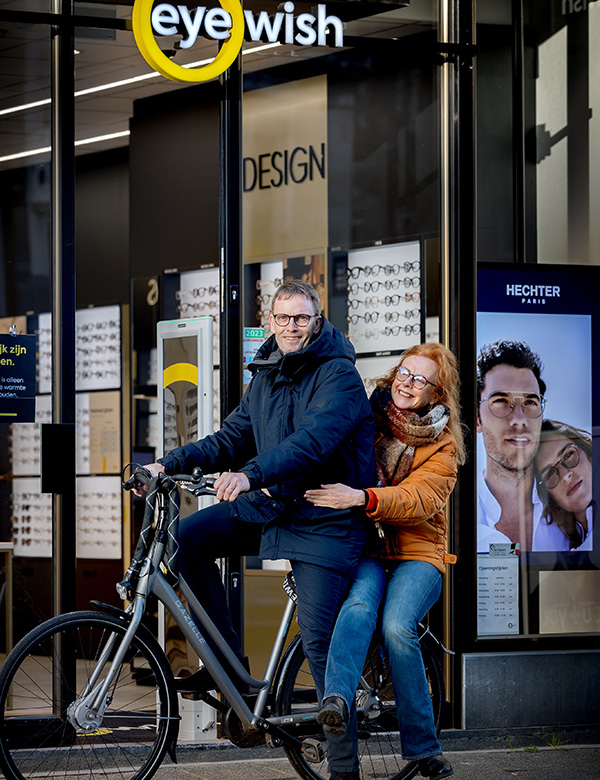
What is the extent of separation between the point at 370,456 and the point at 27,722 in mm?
2096

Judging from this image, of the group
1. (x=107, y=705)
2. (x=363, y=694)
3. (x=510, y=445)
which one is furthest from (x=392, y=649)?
(x=510, y=445)

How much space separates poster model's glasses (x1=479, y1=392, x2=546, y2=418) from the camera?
627 cm

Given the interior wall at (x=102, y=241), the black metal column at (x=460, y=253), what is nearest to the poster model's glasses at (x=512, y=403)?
the black metal column at (x=460, y=253)

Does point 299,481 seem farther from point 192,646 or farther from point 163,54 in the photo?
point 163,54

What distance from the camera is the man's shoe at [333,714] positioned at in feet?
13.6

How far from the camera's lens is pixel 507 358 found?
247 inches

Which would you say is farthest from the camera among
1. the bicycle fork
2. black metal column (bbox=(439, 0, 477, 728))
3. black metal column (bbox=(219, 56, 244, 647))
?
black metal column (bbox=(439, 0, 477, 728))

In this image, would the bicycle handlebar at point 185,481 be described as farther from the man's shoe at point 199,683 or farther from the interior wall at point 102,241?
the interior wall at point 102,241

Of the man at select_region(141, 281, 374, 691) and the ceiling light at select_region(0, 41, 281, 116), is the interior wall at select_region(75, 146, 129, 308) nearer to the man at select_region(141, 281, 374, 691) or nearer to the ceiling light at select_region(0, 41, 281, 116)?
the ceiling light at select_region(0, 41, 281, 116)

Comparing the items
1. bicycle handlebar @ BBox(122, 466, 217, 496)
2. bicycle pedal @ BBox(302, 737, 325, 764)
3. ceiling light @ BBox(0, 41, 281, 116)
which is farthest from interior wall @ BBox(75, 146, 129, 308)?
bicycle pedal @ BBox(302, 737, 325, 764)

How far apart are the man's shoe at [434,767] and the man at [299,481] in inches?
19.5

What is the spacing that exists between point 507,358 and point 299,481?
2.29 metres

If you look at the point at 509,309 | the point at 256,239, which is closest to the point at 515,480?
the point at 509,309

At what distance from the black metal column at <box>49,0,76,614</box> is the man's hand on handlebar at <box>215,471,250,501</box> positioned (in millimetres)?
1778
